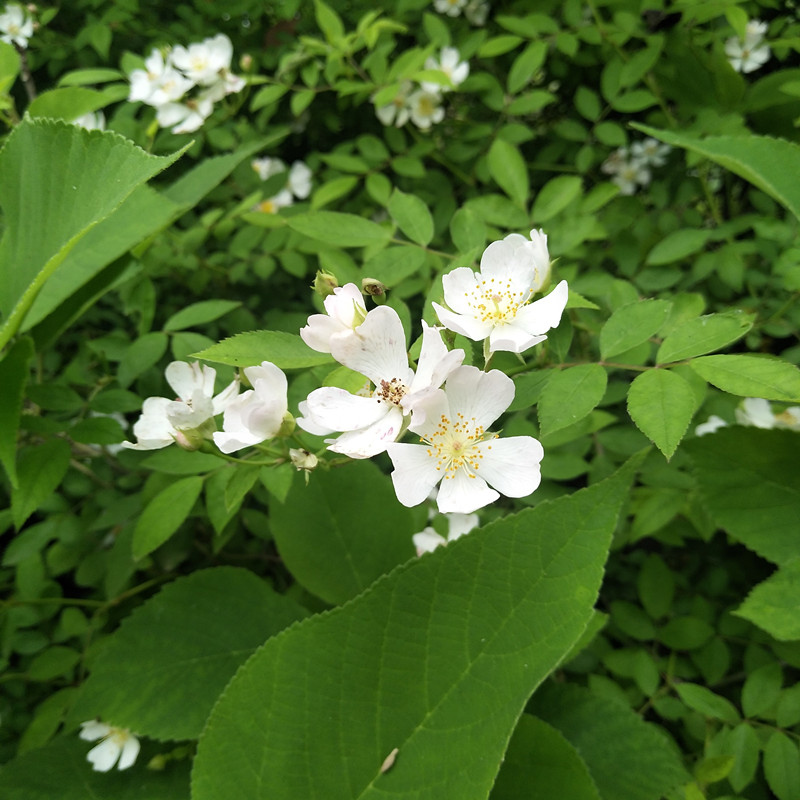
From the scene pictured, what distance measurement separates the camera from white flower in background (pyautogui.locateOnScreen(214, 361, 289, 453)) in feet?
2.22

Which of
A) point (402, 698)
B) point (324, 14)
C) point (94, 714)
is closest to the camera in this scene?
point (402, 698)

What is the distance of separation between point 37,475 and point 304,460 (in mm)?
555

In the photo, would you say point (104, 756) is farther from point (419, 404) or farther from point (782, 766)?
point (782, 766)

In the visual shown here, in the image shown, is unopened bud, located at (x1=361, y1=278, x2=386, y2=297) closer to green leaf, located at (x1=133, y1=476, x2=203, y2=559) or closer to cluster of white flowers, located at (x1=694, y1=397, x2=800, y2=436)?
green leaf, located at (x1=133, y1=476, x2=203, y2=559)

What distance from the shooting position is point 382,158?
4.91ft

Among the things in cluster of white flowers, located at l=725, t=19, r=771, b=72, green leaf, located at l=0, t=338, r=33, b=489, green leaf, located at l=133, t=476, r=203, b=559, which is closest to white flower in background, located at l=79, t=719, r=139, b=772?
green leaf, located at l=133, t=476, r=203, b=559

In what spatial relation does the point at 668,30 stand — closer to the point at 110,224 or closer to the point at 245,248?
the point at 245,248

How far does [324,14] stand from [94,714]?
1507mm

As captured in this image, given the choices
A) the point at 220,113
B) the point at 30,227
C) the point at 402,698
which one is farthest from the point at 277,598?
the point at 220,113

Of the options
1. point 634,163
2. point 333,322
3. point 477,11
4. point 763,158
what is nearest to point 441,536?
point 333,322

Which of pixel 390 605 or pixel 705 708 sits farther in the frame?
pixel 705 708

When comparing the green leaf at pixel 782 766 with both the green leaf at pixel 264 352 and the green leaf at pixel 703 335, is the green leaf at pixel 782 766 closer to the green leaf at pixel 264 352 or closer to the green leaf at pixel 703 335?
the green leaf at pixel 703 335

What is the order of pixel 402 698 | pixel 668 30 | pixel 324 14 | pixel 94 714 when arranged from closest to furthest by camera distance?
pixel 402 698 < pixel 94 714 < pixel 324 14 < pixel 668 30

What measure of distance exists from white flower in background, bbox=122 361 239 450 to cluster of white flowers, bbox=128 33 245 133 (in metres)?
0.87
